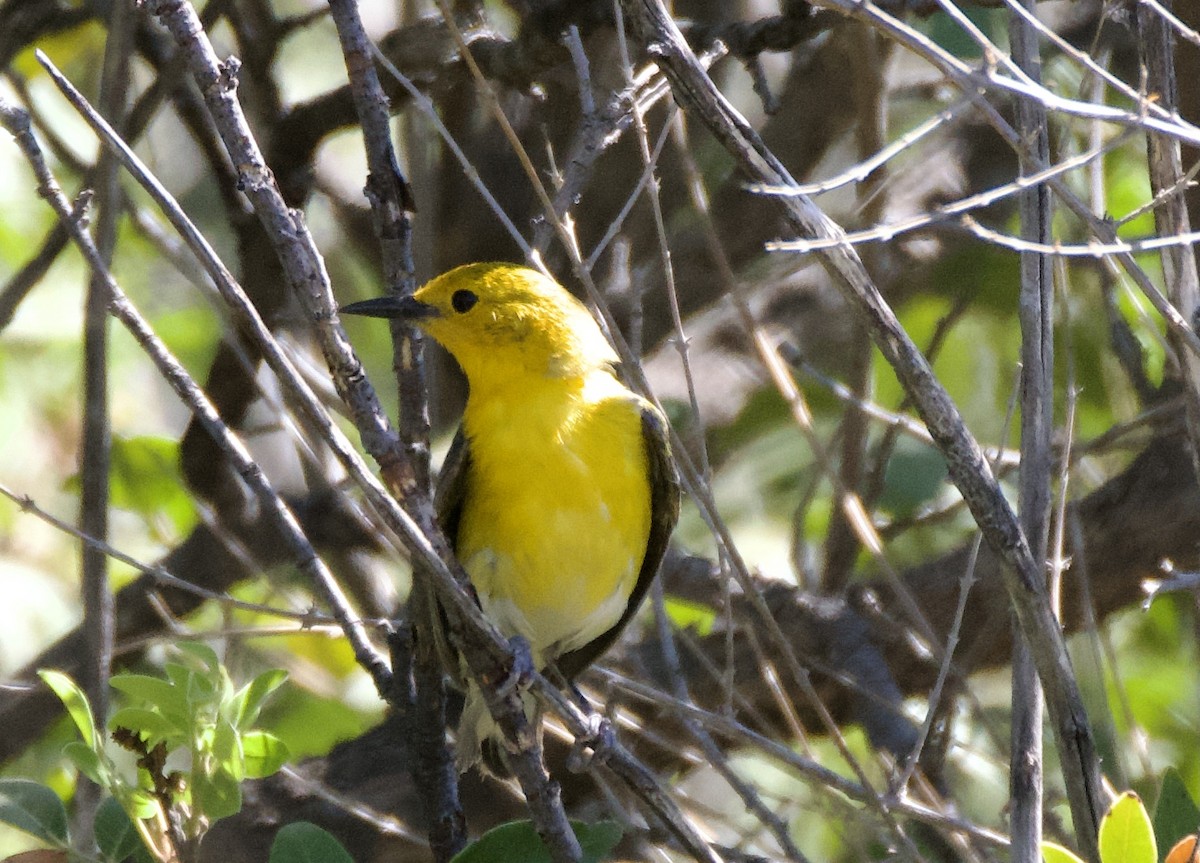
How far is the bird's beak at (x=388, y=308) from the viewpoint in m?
3.27

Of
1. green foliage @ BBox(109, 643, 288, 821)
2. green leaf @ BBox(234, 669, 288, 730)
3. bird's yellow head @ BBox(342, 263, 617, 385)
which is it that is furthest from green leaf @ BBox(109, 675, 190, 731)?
bird's yellow head @ BBox(342, 263, 617, 385)

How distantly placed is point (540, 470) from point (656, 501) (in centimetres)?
41

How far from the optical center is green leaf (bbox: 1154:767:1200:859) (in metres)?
2.56

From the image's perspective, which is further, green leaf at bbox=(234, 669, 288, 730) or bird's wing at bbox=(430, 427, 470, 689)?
bird's wing at bbox=(430, 427, 470, 689)

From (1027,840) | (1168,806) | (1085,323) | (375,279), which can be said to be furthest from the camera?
(375,279)

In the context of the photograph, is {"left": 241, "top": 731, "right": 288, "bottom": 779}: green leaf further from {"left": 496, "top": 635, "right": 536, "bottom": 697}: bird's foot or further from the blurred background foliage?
the blurred background foliage

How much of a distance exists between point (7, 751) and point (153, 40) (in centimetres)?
215

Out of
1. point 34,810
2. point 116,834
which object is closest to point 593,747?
point 116,834

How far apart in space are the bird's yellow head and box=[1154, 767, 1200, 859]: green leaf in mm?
1822

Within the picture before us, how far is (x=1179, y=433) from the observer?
4.21 m

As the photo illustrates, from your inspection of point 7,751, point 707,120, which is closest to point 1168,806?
point 707,120

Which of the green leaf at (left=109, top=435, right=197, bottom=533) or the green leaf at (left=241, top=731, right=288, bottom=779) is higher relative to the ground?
the green leaf at (left=109, top=435, right=197, bottom=533)

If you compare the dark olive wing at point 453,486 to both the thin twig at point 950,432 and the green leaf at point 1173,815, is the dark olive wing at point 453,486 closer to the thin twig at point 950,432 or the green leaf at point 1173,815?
the thin twig at point 950,432

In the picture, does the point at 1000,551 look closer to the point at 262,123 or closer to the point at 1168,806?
the point at 1168,806
